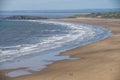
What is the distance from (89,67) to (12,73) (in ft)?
12.4

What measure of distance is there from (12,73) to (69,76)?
2970mm

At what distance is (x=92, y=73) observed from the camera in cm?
1197

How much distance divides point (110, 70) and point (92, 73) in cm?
80

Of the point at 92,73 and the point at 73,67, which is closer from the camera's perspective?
the point at 92,73

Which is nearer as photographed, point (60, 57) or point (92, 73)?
point (92, 73)

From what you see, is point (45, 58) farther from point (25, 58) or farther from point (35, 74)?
point (35, 74)

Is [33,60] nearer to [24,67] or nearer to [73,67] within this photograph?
[24,67]

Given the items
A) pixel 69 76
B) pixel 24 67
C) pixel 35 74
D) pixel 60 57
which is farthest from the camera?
pixel 60 57

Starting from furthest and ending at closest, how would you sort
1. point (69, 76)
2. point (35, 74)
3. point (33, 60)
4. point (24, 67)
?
point (33, 60) < point (24, 67) < point (35, 74) < point (69, 76)

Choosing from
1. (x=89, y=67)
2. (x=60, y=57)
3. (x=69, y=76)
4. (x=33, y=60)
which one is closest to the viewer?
(x=69, y=76)

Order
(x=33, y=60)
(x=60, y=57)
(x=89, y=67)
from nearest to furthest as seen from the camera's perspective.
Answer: (x=89, y=67), (x=33, y=60), (x=60, y=57)

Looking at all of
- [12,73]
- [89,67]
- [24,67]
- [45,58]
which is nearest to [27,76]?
[12,73]

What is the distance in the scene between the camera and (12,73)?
13.1 meters

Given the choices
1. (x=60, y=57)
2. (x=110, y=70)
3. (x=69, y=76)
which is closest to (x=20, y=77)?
(x=69, y=76)
